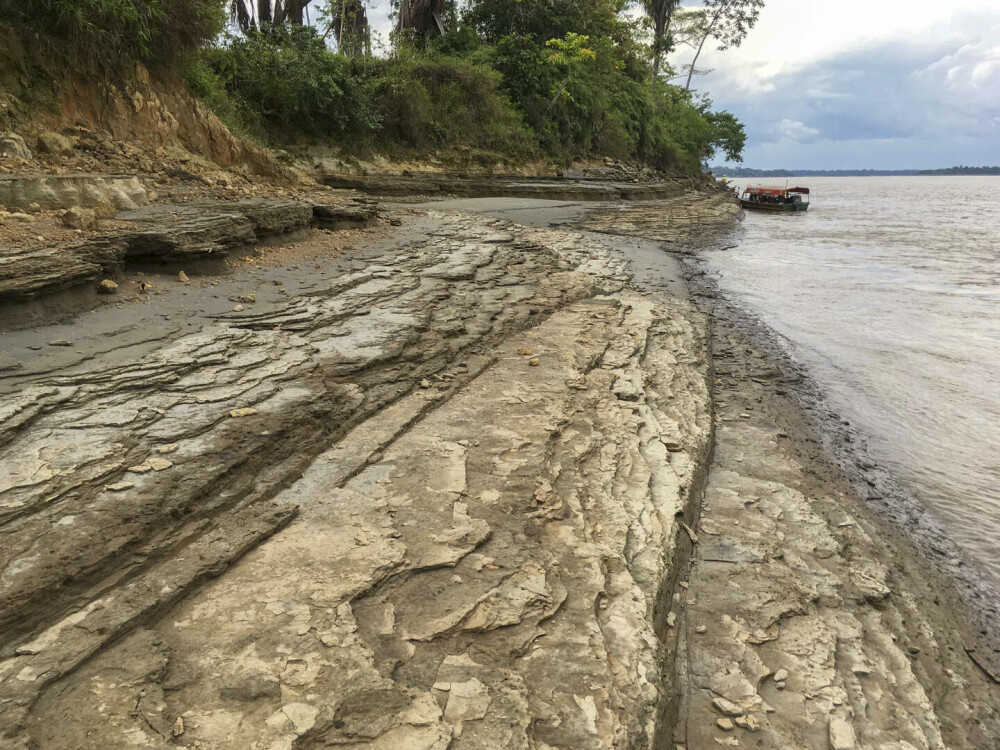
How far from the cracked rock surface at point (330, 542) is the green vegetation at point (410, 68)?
18.3 feet

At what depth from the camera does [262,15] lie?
1841cm

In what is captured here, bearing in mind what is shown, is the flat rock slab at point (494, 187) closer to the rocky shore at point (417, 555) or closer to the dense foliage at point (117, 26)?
the dense foliage at point (117, 26)

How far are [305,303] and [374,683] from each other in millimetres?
3650

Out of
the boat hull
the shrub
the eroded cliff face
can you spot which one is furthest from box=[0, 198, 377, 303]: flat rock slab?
the boat hull

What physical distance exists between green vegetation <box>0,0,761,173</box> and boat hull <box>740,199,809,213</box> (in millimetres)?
5501

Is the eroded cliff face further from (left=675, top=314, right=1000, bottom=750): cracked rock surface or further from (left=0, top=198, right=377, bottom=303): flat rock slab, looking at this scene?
(left=675, top=314, right=1000, bottom=750): cracked rock surface

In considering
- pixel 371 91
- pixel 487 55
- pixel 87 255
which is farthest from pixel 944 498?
pixel 487 55

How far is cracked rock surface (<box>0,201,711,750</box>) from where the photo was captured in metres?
1.82

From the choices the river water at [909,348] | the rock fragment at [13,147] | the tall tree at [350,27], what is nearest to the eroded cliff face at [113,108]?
the rock fragment at [13,147]

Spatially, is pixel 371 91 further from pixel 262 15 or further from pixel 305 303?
pixel 305 303

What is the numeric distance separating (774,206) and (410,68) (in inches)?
863

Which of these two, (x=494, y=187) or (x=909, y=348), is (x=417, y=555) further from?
(x=494, y=187)

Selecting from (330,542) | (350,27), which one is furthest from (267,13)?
(330,542)

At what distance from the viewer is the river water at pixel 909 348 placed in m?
4.34
